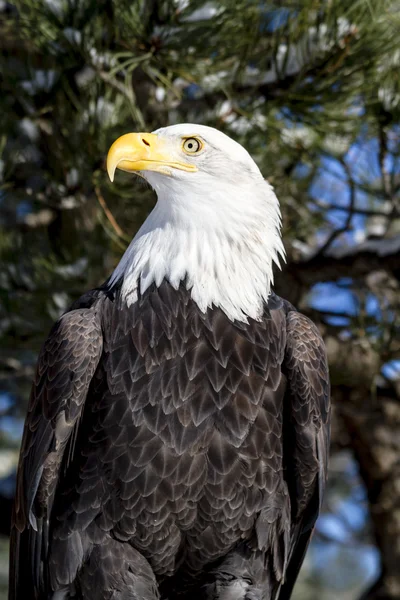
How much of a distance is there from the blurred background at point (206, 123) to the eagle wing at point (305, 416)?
96 centimetres

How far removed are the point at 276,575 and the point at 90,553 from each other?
0.59 m

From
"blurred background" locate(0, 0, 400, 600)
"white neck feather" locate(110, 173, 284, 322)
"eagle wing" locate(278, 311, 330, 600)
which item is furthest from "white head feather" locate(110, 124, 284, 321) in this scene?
"blurred background" locate(0, 0, 400, 600)

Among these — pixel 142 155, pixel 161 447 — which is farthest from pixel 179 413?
pixel 142 155

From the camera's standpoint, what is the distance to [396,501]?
4.93 m

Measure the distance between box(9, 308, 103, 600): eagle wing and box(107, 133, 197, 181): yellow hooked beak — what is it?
439mm

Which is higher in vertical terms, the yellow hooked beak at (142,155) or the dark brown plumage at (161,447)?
the yellow hooked beak at (142,155)

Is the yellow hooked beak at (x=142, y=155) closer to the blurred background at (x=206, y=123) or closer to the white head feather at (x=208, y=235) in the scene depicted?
the white head feather at (x=208, y=235)

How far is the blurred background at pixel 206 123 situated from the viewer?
3.24m

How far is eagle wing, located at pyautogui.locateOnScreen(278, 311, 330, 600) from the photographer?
276 cm

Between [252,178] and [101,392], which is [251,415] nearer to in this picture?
[101,392]

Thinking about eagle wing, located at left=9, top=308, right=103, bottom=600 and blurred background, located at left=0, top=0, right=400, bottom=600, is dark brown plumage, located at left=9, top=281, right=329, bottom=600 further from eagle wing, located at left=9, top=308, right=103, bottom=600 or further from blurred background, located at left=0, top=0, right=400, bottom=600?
blurred background, located at left=0, top=0, right=400, bottom=600

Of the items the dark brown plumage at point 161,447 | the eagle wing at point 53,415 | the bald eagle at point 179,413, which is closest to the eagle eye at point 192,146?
the bald eagle at point 179,413

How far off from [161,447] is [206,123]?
56.5 inches

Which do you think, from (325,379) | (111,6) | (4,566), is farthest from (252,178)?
(4,566)
